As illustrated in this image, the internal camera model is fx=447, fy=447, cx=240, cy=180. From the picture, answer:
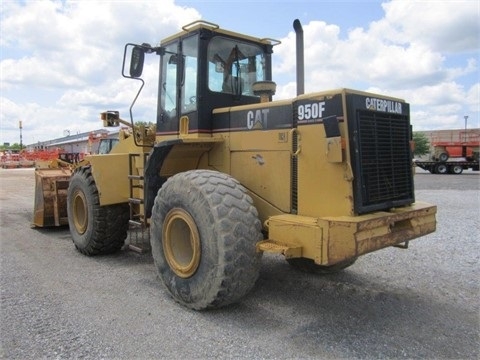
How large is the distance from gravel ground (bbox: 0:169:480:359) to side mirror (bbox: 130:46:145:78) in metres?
2.64

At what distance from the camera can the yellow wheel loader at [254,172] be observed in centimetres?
418

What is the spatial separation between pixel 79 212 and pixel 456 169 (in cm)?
2908

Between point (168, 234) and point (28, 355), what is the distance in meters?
1.82

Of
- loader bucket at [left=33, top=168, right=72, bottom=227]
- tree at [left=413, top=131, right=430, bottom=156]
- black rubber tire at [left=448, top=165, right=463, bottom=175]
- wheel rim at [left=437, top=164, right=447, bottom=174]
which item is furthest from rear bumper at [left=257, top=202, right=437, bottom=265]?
tree at [left=413, top=131, right=430, bottom=156]

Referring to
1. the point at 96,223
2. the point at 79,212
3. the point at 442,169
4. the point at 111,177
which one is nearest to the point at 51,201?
the point at 79,212

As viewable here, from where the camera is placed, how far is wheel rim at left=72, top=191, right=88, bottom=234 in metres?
7.29

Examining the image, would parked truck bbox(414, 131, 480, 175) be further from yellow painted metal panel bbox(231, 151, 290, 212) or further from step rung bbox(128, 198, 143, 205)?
yellow painted metal panel bbox(231, 151, 290, 212)

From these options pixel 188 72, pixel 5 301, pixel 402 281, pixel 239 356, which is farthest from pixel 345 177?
pixel 5 301

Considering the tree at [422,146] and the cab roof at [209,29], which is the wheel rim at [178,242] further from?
the tree at [422,146]

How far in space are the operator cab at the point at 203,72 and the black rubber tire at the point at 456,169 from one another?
92.8 ft

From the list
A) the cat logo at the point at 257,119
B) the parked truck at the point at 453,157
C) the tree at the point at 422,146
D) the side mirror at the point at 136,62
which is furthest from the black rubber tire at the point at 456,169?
the side mirror at the point at 136,62

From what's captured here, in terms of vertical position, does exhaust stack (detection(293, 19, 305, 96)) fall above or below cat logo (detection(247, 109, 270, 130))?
above

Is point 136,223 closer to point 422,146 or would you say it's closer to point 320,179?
point 320,179

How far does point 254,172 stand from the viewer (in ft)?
17.0
